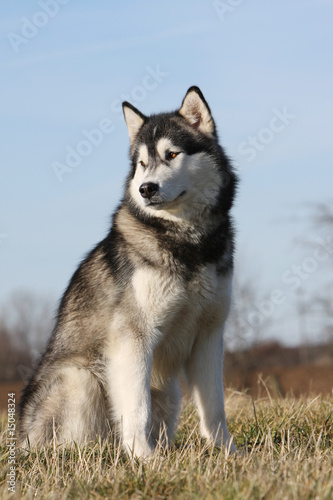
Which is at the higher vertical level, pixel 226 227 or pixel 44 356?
pixel 226 227

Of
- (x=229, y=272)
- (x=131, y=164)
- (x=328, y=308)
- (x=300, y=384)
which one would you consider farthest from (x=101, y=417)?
(x=328, y=308)

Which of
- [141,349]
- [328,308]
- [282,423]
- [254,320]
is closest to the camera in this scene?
[141,349]

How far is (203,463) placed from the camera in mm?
3775

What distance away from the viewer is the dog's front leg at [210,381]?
15.6ft

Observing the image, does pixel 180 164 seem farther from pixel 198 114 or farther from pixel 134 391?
pixel 134 391

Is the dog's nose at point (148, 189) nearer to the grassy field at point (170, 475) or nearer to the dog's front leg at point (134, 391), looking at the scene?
the dog's front leg at point (134, 391)

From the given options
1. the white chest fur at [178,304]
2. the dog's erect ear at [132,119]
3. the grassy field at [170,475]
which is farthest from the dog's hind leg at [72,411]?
the dog's erect ear at [132,119]

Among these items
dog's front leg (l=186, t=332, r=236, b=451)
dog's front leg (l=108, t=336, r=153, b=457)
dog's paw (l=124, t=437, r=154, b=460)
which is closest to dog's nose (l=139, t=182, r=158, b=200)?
dog's front leg (l=108, t=336, r=153, b=457)

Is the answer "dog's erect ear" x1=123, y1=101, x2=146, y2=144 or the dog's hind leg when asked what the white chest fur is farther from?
"dog's erect ear" x1=123, y1=101, x2=146, y2=144

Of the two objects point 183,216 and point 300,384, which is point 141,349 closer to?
point 183,216

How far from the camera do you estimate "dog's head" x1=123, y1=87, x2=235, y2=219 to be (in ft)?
14.7

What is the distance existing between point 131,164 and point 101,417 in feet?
6.58

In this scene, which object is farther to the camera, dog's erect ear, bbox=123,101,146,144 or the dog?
dog's erect ear, bbox=123,101,146,144

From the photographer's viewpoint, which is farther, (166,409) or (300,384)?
(300,384)
